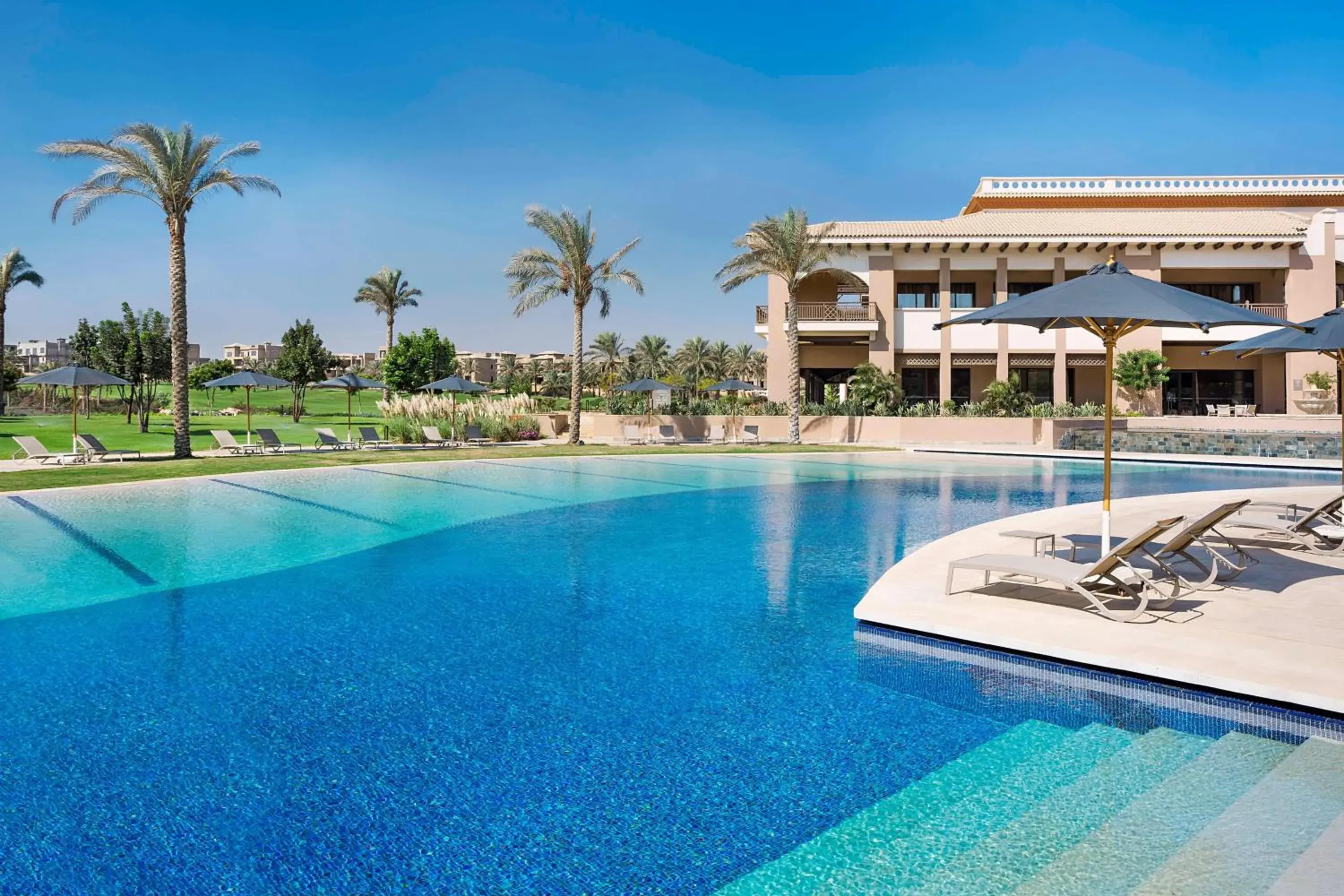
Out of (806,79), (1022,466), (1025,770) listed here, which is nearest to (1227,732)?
(1025,770)

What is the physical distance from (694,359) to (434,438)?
1885 inches

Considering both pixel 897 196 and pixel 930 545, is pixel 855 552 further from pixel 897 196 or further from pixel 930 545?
pixel 897 196

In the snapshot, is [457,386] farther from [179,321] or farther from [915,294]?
[915,294]

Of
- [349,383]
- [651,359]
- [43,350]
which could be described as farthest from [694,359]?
[43,350]

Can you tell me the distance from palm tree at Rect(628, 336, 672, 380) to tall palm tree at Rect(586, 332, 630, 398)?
145 cm

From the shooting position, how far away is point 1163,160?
46.8 meters

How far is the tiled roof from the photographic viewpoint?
1372 inches

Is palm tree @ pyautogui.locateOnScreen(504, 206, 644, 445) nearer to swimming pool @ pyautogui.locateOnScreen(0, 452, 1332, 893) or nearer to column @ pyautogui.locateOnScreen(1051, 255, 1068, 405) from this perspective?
column @ pyautogui.locateOnScreen(1051, 255, 1068, 405)

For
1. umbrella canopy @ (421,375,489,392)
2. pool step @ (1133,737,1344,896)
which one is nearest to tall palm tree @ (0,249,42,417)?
umbrella canopy @ (421,375,489,392)

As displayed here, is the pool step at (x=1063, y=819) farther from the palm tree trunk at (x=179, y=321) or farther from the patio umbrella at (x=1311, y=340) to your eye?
the palm tree trunk at (x=179, y=321)

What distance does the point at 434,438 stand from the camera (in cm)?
2919

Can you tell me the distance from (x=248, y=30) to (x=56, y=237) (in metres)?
30.6

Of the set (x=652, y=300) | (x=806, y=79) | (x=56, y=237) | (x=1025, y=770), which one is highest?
(x=806, y=79)

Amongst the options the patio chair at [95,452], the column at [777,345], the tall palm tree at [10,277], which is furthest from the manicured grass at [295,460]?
the tall palm tree at [10,277]
